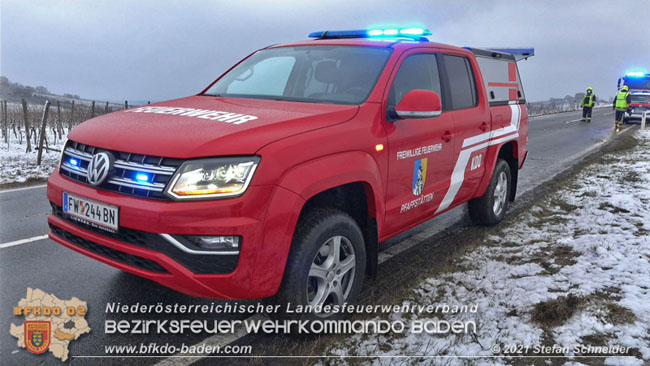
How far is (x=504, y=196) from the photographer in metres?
5.69

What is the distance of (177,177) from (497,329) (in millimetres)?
2179

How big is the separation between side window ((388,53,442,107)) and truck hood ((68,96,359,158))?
1.62 feet

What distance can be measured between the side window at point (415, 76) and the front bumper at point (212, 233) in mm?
1410

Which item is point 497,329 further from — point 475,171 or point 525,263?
point 475,171

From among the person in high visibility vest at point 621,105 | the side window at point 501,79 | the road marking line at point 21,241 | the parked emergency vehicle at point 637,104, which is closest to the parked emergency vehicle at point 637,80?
the parked emergency vehicle at point 637,104

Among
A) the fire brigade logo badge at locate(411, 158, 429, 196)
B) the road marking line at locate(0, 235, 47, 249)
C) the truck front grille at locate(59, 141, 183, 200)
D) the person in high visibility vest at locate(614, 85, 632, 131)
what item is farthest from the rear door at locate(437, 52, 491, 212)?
the person in high visibility vest at locate(614, 85, 632, 131)

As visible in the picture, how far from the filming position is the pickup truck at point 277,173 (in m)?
2.48

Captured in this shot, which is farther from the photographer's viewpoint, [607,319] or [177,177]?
[607,319]

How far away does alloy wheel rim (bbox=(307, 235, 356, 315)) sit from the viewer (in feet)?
9.62

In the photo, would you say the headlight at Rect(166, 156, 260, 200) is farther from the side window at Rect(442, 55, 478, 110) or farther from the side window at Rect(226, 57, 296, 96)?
the side window at Rect(442, 55, 478, 110)

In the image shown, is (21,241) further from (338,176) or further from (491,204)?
(491,204)

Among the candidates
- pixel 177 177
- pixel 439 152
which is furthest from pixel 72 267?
pixel 439 152

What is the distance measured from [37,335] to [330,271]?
1.87 meters

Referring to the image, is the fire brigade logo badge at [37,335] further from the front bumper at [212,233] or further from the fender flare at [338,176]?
the fender flare at [338,176]
